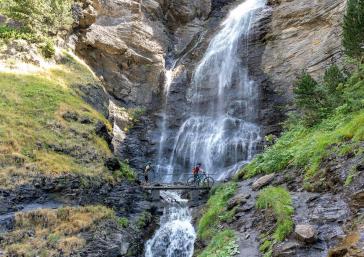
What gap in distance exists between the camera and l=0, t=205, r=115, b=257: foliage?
12.8m

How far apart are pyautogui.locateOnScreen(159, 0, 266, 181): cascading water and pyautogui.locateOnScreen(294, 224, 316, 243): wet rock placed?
1403cm

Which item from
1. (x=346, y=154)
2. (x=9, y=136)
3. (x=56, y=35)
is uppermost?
(x=56, y=35)

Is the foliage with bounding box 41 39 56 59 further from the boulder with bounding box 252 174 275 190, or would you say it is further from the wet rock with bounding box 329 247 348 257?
the wet rock with bounding box 329 247 348 257

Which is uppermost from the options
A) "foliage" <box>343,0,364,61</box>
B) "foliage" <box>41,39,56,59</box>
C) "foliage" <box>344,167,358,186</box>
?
"foliage" <box>41,39,56,59</box>

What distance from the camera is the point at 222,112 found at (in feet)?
93.6

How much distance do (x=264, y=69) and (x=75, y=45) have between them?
15.5m

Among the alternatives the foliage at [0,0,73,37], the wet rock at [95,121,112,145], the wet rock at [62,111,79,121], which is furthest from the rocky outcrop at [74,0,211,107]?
the wet rock at [62,111,79,121]

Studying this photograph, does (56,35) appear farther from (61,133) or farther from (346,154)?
(346,154)

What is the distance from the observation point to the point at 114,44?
32.0 metres

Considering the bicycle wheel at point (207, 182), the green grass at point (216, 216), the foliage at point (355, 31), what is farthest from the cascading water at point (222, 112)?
the foliage at point (355, 31)

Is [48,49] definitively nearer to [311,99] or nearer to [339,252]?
[311,99]

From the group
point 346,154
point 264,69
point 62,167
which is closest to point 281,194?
point 346,154

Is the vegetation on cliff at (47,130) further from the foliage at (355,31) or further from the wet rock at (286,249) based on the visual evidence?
the foliage at (355,31)

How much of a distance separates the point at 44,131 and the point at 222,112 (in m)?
13.8
